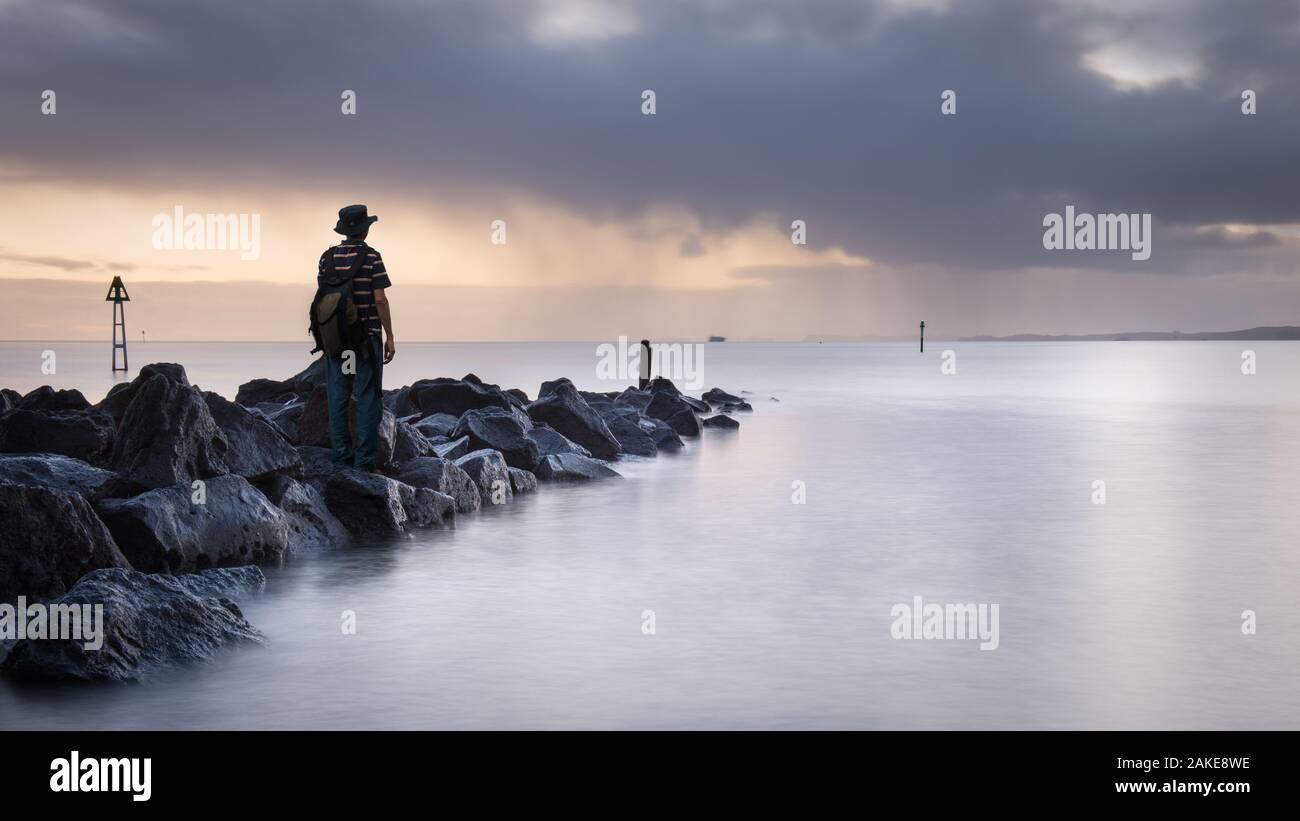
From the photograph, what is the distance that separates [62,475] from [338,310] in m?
2.95

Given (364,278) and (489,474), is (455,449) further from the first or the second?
(364,278)

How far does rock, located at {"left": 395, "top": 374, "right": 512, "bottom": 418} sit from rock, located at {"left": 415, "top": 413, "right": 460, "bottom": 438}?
17.7 inches

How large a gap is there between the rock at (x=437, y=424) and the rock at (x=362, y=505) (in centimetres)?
676

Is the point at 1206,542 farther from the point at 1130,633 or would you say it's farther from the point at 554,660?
the point at 554,660

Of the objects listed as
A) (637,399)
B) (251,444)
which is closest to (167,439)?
(251,444)

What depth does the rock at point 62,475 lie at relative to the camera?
1165 centimetres

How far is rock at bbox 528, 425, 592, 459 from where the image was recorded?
63.7 feet

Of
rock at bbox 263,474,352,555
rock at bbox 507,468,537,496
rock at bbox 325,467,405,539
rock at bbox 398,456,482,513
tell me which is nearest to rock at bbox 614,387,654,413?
rock at bbox 507,468,537,496

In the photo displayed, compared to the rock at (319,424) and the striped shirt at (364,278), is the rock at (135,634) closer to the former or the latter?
the striped shirt at (364,278)

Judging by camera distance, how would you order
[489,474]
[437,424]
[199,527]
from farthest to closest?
[437,424] → [489,474] → [199,527]

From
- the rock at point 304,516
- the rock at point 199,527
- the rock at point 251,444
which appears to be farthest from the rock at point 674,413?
the rock at point 199,527

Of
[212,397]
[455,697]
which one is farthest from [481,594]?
[212,397]

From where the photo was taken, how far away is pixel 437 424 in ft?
68.5

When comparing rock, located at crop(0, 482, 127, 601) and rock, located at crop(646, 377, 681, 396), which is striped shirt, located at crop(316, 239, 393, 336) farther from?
rock, located at crop(646, 377, 681, 396)
